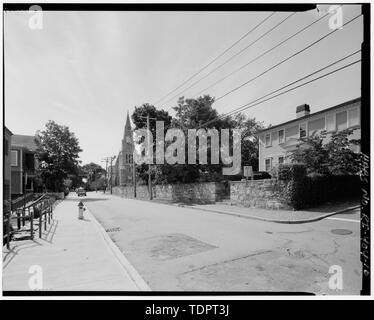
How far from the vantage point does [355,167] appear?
54.8ft

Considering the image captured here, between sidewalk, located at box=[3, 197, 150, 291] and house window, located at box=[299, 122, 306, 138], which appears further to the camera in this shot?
house window, located at box=[299, 122, 306, 138]

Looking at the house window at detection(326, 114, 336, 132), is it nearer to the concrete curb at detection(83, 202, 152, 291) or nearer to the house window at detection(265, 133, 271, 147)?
the house window at detection(265, 133, 271, 147)

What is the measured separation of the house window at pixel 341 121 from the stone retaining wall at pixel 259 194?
33.9 ft

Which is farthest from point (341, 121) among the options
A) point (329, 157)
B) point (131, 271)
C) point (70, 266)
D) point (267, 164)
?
point (70, 266)

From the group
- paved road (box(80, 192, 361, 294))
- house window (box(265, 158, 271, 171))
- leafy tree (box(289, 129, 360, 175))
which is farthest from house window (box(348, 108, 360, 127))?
paved road (box(80, 192, 361, 294))

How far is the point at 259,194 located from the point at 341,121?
11.0m

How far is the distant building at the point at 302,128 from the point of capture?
20375 mm

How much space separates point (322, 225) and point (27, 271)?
10.1m

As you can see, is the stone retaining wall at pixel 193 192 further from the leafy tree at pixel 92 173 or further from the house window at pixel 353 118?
the leafy tree at pixel 92 173

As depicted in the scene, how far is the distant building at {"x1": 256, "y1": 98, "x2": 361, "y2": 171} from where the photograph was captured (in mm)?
20375

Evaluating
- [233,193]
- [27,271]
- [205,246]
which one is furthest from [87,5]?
[233,193]

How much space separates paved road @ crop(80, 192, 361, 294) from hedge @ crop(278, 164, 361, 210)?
162 inches

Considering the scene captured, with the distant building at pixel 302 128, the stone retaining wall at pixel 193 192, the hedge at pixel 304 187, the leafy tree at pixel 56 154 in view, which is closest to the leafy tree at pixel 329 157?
the hedge at pixel 304 187
